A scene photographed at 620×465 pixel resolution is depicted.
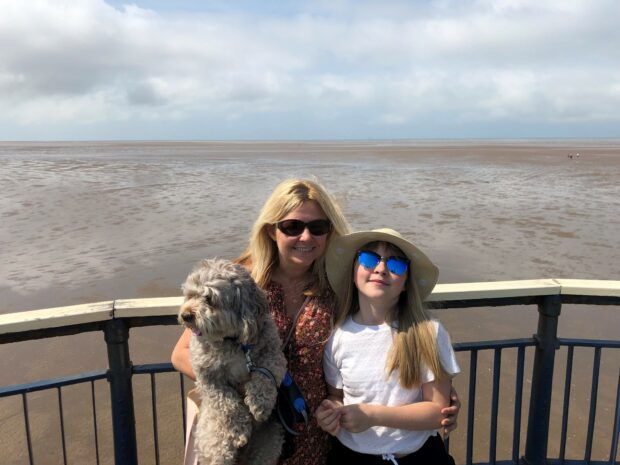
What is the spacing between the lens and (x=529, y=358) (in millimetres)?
6988

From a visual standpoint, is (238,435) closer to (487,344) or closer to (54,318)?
(54,318)

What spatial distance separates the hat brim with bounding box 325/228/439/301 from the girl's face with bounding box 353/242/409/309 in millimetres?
60

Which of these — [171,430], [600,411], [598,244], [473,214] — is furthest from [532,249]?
[171,430]

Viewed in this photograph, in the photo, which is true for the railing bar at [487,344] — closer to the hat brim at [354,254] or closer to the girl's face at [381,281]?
the hat brim at [354,254]

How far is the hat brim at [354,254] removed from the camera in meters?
2.80

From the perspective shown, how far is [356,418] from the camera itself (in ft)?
8.52

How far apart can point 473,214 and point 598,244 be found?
4.97 meters

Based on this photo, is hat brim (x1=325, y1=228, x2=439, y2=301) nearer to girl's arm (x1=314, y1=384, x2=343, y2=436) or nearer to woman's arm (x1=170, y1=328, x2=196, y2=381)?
girl's arm (x1=314, y1=384, x2=343, y2=436)

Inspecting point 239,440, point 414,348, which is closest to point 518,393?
point 414,348

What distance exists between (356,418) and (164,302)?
125cm

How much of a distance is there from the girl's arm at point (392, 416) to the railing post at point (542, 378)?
1043 mm

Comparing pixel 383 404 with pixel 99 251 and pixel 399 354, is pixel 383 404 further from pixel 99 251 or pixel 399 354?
pixel 99 251

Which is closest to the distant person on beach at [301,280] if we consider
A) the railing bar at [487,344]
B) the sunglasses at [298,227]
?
the sunglasses at [298,227]

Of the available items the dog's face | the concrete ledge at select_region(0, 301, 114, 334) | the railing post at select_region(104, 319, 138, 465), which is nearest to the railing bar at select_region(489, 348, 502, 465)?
the dog's face
